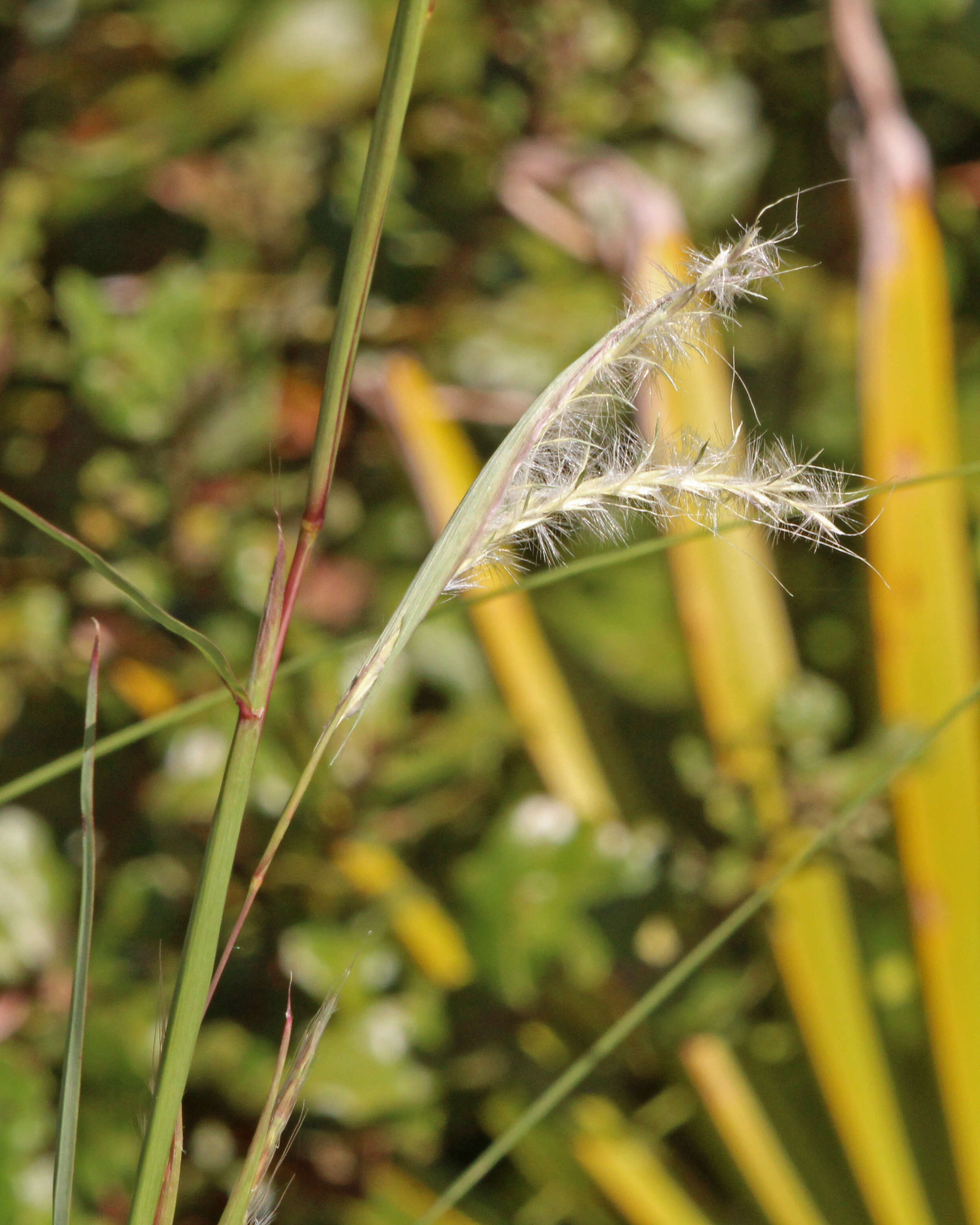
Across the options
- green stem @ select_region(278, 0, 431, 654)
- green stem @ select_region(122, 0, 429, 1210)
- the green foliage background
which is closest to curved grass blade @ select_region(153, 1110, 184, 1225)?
green stem @ select_region(122, 0, 429, 1210)

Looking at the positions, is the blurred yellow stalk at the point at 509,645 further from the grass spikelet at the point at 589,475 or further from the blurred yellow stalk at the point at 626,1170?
the grass spikelet at the point at 589,475

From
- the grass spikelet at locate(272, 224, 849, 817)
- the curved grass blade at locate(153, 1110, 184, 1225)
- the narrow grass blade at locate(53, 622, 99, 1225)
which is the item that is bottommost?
the curved grass blade at locate(153, 1110, 184, 1225)

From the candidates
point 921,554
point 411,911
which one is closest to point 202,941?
point 411,911

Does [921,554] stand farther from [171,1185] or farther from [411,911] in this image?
[171,1185]

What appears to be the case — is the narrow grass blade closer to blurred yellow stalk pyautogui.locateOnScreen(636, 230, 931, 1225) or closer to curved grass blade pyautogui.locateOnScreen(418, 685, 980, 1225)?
curved grass blade pyautogui.locateOnScreen(418, 685, 980, 1225)

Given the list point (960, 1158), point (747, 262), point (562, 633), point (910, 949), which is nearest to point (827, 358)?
point (562, 633)

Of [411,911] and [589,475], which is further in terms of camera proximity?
[411,911]
